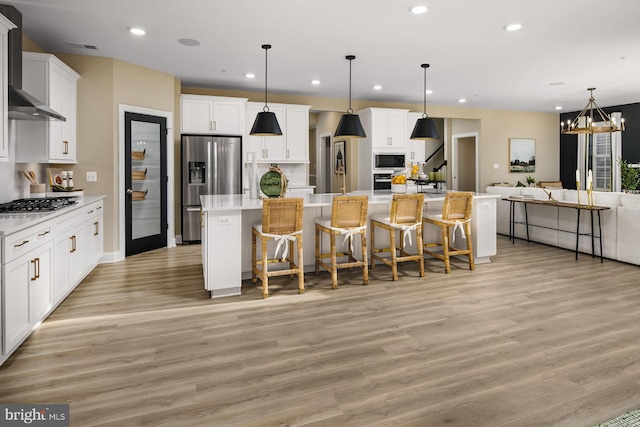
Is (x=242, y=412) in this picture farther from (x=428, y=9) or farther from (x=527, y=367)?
(x=428, y=9)

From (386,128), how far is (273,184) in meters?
4.38

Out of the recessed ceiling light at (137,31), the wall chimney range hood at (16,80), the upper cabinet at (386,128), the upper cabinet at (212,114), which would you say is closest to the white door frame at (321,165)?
the upper cabinet at (386,128)

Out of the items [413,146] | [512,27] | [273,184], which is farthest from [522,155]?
[273,184]

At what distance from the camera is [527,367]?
250 centimetres

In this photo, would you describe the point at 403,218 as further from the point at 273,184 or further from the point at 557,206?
the point at 557,206

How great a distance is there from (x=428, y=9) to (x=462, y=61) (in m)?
2.01

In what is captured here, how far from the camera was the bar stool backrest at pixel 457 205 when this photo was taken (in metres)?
4.79

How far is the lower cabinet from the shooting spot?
255cm

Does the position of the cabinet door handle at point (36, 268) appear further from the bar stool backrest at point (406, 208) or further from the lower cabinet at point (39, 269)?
the bar stool backrest at point (406, 208)

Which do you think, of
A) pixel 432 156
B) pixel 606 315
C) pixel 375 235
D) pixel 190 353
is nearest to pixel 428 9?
pixel 375 235

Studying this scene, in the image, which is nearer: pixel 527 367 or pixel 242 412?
pixel 242 412

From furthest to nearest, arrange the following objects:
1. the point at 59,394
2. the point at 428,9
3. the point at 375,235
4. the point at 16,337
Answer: the point at 375,235
the point at 428,9
the point at 16,337
the point at 59,394

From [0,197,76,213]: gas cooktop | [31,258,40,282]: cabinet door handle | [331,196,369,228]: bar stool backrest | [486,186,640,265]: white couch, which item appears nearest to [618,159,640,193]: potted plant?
[486,186,640,265]: white couch

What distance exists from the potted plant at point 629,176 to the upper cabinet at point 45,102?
9671 millimetres
